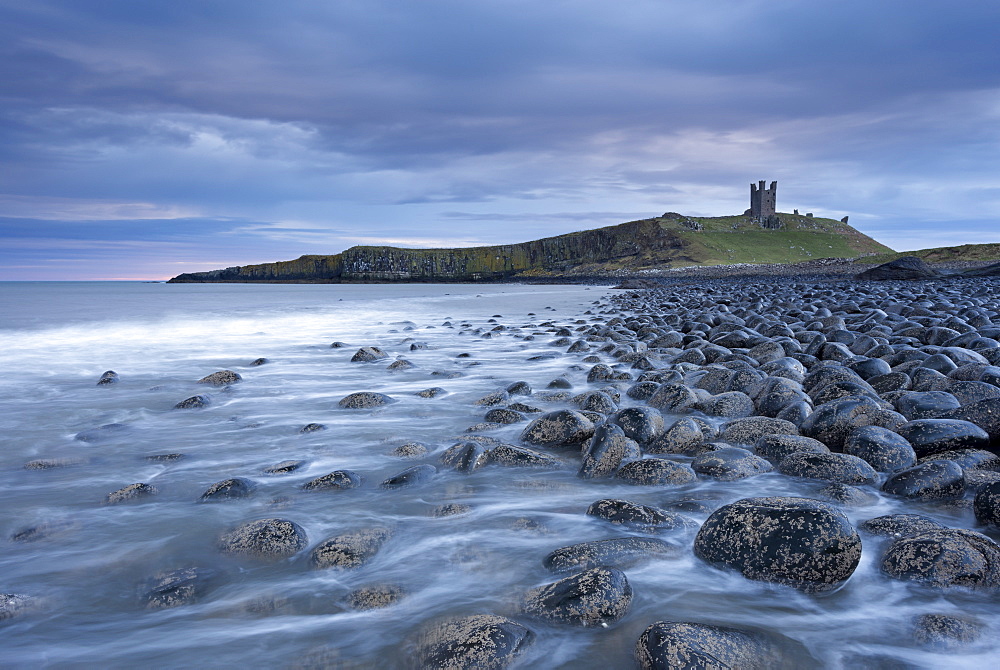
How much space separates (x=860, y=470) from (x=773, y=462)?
1.49ft

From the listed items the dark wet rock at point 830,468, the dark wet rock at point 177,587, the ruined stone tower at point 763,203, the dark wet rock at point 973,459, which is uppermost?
the ruined stone tower at point 763,203

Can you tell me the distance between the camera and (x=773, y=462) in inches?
130

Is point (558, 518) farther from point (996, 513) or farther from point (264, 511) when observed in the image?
point (996, 513)

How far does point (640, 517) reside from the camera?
2.57m

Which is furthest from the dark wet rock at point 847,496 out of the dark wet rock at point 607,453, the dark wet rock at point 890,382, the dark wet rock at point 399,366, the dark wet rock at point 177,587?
the dark wet rock at point 399,366

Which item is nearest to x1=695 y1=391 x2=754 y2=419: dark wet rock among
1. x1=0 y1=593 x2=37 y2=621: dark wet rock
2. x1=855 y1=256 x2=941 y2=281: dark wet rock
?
x1=0 y1=593 x2=37 y2=621: dark wet rock

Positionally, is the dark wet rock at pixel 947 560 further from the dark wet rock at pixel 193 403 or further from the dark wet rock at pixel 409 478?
the dark wet rock at pixel 193 403

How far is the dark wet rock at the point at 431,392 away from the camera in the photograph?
561 centimetres

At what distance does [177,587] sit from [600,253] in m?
127

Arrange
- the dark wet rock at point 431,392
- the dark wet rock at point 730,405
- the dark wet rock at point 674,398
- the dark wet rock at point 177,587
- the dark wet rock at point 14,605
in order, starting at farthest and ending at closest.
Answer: the dark wet rock at point 431,392
the dark wet rock at point 674,398
the dark wet rock at point 730,405
the dark wet rock at point 177,587
the dark wet rock at point 14,605

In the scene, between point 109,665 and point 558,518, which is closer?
point 109,665

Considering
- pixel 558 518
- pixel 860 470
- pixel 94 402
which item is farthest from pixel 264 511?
pixel 94 402

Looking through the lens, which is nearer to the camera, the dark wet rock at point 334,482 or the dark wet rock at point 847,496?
the dark wet rock at point 847,496

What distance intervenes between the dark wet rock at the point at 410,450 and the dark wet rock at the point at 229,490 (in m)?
0.93
